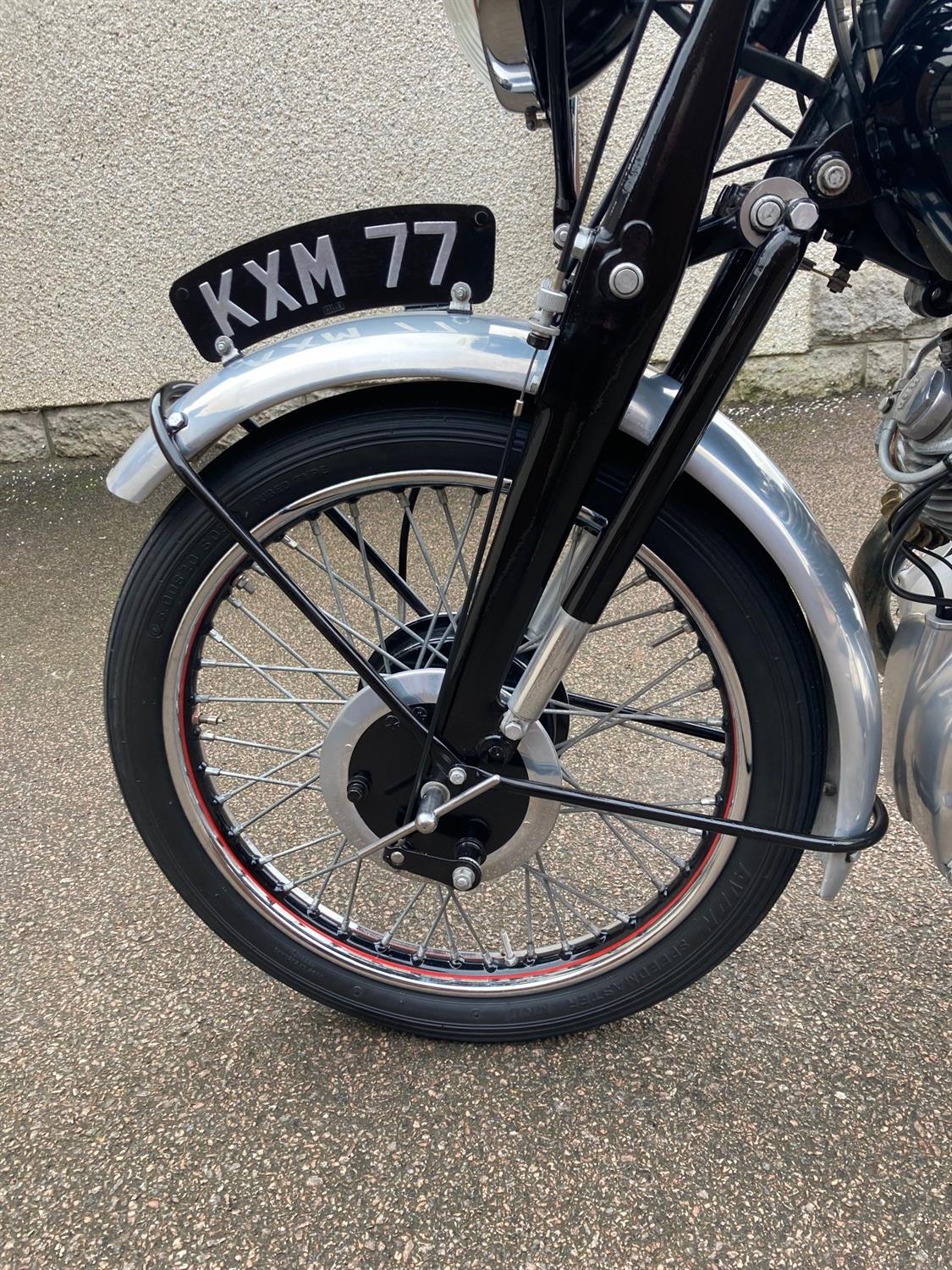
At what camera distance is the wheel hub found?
126 cm

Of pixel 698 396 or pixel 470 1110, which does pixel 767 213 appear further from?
pixel 470 1110

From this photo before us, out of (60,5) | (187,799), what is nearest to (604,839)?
(187,799)

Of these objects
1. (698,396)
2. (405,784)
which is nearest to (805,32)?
(698,396)

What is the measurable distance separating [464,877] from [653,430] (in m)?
0.63

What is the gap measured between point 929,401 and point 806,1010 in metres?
0.93

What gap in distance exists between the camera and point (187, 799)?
4.31 ft

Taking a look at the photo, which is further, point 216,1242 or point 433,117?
point 433,117

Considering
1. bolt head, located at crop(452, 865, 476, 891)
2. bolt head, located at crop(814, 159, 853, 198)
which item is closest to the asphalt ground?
bolt head, located at crop(452, 865, 476, 891)

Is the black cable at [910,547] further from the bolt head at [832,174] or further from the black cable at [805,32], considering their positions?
the black cable at [805,32]

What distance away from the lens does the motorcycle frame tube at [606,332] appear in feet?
3.00

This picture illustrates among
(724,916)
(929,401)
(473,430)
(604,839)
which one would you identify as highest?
(929,401)

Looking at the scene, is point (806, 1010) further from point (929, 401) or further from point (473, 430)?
point (473, 430)

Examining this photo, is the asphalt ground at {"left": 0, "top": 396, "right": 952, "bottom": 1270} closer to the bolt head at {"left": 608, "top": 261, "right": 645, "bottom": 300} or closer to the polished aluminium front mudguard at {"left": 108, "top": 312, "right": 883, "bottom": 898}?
the polished aluminium front mudguard at {"left": 108, "top": 312, "right": 883, "bottom": 898}

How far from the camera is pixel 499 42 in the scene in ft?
3.28
